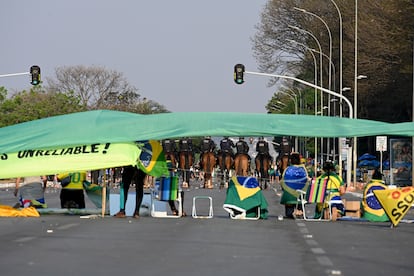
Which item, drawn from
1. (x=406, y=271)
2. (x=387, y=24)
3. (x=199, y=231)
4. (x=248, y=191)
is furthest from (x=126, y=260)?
(x=387, y=24)

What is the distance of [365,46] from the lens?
266ft

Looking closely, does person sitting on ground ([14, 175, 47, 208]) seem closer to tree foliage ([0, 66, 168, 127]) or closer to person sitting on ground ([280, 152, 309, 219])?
person sitting on ground ([280, 152, 309, 219])

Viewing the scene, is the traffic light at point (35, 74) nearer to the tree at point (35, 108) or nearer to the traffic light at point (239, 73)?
the traffic light at point (239, 73)

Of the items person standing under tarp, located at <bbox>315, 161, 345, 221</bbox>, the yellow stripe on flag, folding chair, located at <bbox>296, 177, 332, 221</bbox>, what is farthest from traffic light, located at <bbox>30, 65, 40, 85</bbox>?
the yellow stripe on flag

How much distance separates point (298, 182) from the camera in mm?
28547

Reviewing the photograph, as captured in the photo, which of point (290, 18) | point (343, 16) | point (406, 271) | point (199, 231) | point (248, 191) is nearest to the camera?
point (406, 271)

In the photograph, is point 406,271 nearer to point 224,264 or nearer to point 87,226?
point 224,264

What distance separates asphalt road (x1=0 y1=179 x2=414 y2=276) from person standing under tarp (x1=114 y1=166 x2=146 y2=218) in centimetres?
88

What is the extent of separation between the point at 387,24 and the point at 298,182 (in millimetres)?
46394

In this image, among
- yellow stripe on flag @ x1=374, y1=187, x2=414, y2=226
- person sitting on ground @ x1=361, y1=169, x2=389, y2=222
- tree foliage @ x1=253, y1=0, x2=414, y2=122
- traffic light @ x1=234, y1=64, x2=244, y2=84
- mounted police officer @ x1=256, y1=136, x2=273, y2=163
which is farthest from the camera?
tree foliage @ x1=253, y1=0, x2=414, y2=122

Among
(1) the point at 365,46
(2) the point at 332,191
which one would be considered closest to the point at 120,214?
(2) the point at 332,191

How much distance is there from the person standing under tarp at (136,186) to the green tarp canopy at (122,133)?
0.50m

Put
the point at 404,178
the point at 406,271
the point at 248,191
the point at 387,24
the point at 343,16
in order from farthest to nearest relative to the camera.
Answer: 1. the point at 343,16
2. the point at 387,24
3. the point at 404,178
4. the point at 248,191
5. the point at 406,271

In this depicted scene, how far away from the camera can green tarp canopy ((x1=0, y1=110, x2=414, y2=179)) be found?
28688 millimetres
